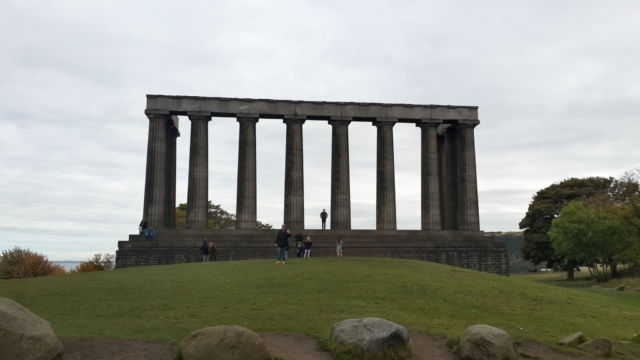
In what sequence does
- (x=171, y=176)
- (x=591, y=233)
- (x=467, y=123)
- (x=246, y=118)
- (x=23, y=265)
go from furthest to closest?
(x=591, y=233) → (x=171, y=176) → (x=467, y=123) → (x=246, y=118) → (x=23, y=265)

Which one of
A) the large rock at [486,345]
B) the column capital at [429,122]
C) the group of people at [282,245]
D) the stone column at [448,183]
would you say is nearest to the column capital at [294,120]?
the group of people at [282,245]

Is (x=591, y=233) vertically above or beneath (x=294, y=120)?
beneath

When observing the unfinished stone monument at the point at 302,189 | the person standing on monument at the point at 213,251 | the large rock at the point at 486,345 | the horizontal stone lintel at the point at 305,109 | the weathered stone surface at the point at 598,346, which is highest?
the horizontal stone lintel at the point at 305,109

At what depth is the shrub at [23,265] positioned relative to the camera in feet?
130

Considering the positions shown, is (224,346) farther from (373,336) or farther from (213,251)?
(213,251)

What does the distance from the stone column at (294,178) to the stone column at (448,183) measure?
1806cm

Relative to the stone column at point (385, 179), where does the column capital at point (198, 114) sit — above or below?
above

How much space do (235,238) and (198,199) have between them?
7.00m

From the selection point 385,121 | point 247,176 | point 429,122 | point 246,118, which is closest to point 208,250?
point 247,176

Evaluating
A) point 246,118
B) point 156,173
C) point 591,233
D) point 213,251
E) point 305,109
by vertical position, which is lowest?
point 213,251

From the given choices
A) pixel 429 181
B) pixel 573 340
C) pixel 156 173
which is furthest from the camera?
pixel 429 181

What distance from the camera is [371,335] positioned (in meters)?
15.4

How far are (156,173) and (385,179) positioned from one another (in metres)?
23.4

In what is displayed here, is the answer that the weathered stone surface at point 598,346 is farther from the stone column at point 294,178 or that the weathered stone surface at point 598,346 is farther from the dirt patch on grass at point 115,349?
the stone column at point 294,178
